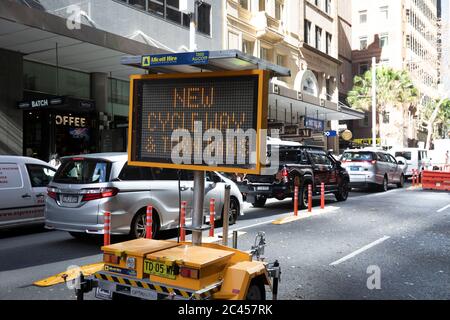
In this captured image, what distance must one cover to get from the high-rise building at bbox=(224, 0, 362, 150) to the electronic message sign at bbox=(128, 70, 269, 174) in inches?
697

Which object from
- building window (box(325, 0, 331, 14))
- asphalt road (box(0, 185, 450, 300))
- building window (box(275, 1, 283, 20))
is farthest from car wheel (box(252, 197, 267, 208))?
building window (box(325, 0, 331, 14))

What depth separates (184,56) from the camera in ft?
14.8

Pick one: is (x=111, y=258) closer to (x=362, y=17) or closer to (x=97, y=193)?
(x=97, y=193)

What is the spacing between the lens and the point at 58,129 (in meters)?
18.1

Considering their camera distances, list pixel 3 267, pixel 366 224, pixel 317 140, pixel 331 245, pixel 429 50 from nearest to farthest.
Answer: pixel 3 267 → pixel 331 245 → pixel 366 224 → pixel 317 140 → pixel 429 50

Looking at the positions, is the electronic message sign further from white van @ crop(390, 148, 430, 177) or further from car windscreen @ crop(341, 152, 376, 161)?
white van @ crop(390, 148, 430, 177)

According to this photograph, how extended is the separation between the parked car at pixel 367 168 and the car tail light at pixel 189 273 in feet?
56.0

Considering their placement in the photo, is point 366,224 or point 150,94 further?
point 366,224

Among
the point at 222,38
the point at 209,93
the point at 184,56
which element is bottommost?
the point at 209,93

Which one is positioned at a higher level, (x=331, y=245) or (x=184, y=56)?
(x=184, y=56)

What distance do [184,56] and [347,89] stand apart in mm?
48681

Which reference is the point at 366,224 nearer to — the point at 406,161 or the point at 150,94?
the point at 150,94

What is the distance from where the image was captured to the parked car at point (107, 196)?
8117mm
